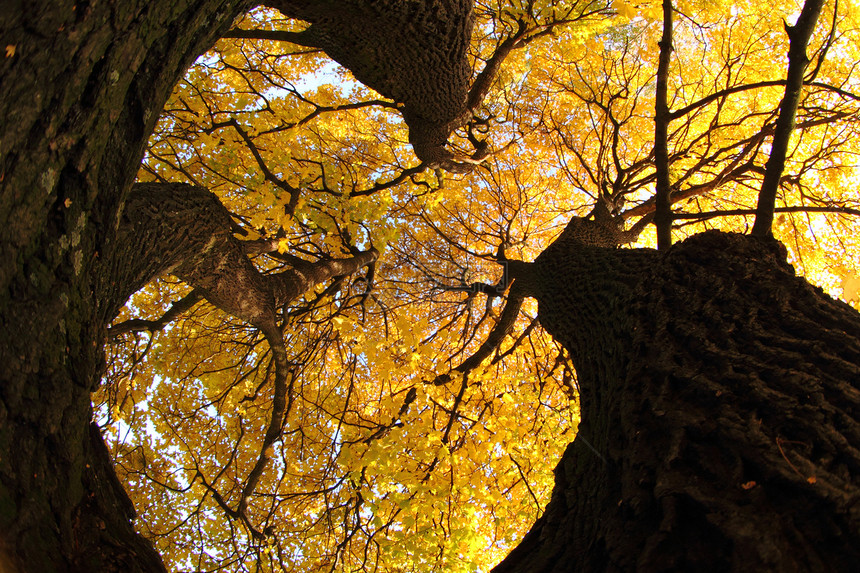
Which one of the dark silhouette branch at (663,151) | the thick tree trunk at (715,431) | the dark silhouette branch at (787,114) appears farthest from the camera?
the dark silhouette branch at (663,151)

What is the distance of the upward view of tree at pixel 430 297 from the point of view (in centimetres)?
102

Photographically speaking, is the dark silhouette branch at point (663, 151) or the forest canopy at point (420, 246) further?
the forest canopy at point (420, 246)

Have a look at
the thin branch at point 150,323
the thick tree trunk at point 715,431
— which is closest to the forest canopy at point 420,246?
the thin branch at point 150,323

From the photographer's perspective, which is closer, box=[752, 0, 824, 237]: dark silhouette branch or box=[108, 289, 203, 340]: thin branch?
box=[752, 0, 824, 237]: dark silhouette branch

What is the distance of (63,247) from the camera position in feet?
3.92

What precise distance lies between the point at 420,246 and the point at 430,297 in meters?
1.09

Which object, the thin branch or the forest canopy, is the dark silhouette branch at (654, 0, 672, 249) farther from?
the thin branch

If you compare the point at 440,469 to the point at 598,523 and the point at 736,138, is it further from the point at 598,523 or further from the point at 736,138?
the point at 736,138

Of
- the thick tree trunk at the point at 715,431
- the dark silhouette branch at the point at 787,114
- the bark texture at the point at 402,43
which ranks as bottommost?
the thick tree trunk at the point at 715,431

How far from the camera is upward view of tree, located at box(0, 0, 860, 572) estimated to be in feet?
3.36

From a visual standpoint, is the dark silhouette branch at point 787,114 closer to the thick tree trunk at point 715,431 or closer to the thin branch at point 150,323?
the thick tree trunk at point 715,431

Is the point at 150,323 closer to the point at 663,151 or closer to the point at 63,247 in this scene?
the point at 63,247

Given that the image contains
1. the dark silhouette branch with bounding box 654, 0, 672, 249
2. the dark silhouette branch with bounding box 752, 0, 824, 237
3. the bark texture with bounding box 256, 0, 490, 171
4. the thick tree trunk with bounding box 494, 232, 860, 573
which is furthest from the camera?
the bark texture with bounding box 256, 0, 490, 171

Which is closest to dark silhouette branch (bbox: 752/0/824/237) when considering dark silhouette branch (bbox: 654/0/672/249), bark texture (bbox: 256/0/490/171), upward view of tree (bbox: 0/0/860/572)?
upward view of tree (bbox: 0/0/860/572)
